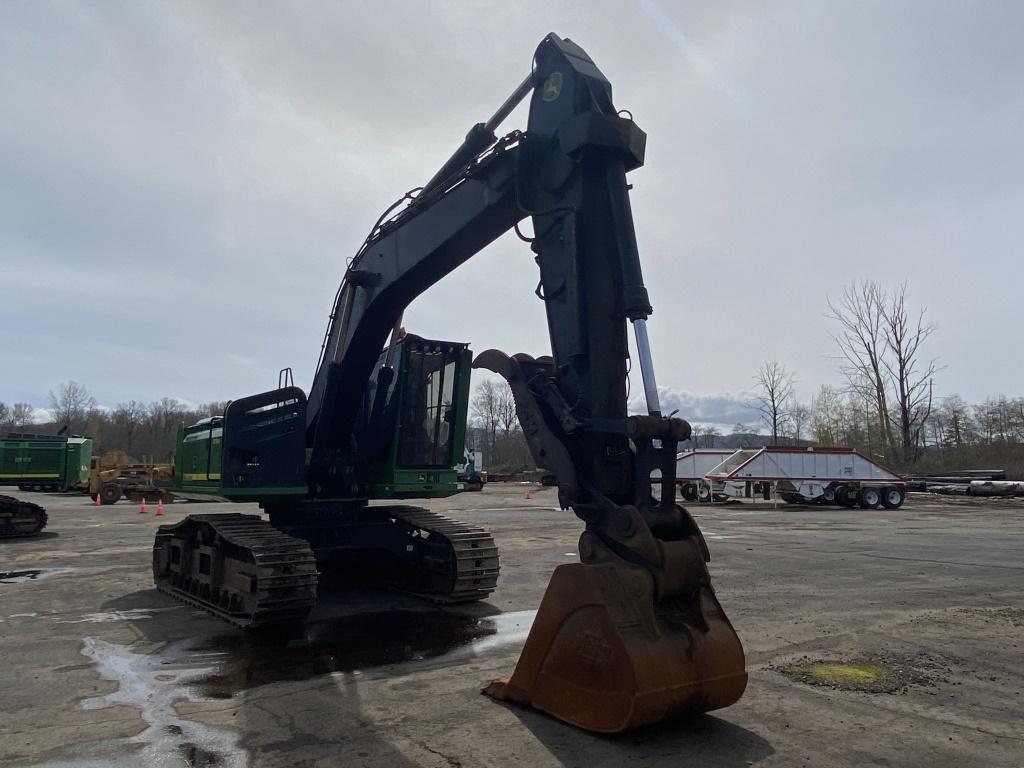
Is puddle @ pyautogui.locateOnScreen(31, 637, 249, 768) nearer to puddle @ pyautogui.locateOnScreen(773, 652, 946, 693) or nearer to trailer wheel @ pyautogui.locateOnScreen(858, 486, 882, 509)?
puddle @ pyautogui.locateOnScreen(773, 652, 946, 693)

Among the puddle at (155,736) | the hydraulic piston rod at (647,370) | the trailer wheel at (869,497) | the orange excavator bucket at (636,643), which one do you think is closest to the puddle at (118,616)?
the puddle at (155,736)

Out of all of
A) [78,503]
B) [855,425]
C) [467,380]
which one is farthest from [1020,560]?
[855,425]

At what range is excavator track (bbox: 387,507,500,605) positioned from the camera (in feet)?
29.4

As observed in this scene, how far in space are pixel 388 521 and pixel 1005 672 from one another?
23.0ft

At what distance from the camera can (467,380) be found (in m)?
9.63

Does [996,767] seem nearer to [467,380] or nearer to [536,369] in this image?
[536,369]

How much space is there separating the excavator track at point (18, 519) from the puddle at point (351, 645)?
12588 mm

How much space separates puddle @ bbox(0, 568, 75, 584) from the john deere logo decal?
10.4 meters

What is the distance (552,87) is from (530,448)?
9.40 feet

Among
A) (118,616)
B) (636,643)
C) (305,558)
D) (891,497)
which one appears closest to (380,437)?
(305,558)

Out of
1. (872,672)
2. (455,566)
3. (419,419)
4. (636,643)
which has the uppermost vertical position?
(419,419)

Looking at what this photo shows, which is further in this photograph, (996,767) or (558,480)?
(558,480)

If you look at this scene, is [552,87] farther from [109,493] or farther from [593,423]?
[109,493]

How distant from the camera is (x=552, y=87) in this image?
5.94 m
